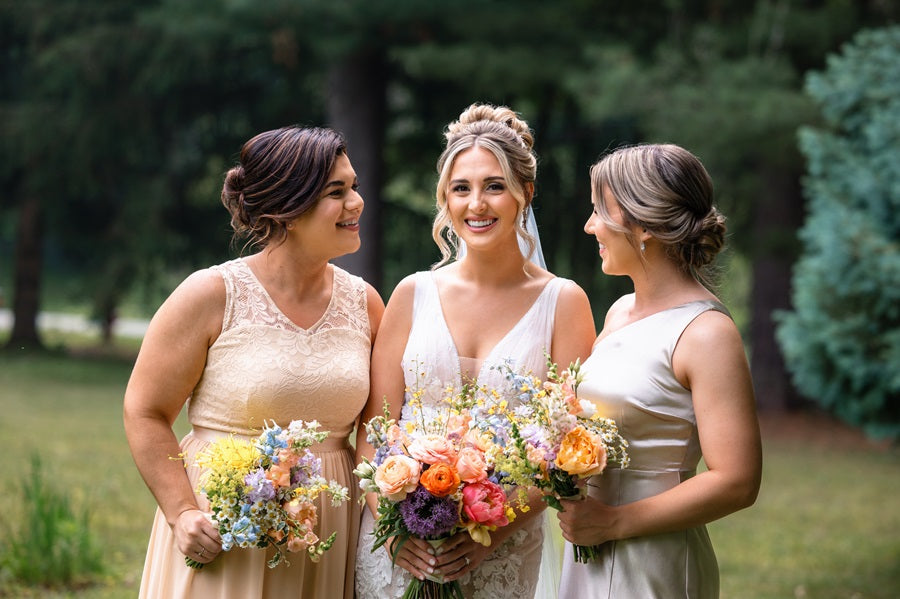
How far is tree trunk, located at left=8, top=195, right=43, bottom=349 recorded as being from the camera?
2188cm

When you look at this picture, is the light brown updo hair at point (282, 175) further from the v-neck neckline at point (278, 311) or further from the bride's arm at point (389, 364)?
the bride's arm at point (389, 364)

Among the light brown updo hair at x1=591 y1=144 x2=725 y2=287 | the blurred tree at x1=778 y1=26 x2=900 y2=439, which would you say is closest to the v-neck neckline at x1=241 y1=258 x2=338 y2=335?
the light brown updo hair at x1=591 y1=144 x2=725 y2=287

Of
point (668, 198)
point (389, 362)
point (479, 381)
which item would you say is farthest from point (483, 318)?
point (668, 198)

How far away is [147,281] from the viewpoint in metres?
21.1

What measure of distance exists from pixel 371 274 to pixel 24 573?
427 inches

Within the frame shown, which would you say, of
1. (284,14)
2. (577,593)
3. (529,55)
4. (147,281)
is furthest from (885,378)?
(147,281)

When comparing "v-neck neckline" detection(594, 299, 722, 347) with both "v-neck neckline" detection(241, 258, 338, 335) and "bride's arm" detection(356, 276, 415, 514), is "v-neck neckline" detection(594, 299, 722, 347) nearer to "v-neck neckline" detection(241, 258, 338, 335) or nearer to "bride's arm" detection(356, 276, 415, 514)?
"bride's arm" detection(356, 276, 415, 514)

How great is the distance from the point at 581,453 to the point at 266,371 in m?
1.21

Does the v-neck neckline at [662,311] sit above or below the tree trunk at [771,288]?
above

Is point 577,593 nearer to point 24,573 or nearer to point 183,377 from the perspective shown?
point 183,377

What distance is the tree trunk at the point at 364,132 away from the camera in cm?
1750

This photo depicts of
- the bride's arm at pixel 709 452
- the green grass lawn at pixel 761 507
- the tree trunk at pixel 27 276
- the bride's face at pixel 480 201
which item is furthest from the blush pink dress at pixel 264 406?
the tree trunk at pixel 27 276

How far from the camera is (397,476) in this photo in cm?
311

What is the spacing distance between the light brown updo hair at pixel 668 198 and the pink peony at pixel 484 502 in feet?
2.94
